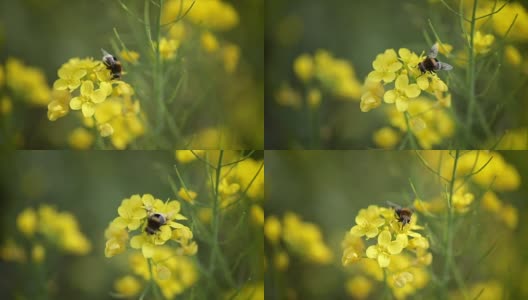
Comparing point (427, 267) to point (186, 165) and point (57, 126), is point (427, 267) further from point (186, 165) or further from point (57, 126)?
point (57, 126)

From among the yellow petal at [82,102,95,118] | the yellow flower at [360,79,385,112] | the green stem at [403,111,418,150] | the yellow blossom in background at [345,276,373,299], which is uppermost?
the yellow flower at [360,79,385,112]

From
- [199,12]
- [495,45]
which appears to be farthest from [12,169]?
[495,45]

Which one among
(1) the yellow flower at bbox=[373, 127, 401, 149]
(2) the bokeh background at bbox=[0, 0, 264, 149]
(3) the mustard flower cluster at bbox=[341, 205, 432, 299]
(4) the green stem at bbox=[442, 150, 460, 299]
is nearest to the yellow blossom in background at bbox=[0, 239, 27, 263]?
(2) the bokeh background at bbox=[0, 0, 264, 149]

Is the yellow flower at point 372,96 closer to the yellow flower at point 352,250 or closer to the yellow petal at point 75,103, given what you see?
the yellow flower at point 352,250

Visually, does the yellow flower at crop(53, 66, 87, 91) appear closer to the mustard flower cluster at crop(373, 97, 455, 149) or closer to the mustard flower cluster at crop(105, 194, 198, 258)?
the mustard flower cluster at crop(105, 194, 198, 258)

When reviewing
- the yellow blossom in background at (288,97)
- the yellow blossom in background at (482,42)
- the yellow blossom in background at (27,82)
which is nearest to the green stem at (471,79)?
the yellow blossom in background at (482,42)

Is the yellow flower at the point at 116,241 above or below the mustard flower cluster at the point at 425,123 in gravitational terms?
below
